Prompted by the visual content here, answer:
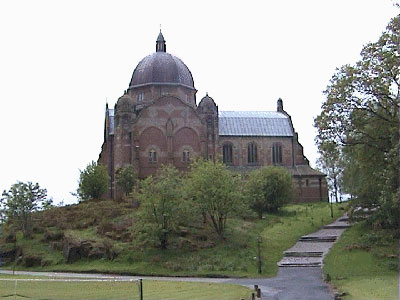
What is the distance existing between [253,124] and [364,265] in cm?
4569

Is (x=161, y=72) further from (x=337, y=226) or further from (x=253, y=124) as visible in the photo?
(x=337, y=226)

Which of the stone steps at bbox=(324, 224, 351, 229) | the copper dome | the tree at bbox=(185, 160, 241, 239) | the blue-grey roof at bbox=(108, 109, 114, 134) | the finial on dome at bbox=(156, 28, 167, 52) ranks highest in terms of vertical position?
the finial on dome at bbox=(156, 28, 167, 52)

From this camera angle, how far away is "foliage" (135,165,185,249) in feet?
137

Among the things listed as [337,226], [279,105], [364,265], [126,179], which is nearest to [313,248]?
[364,265]

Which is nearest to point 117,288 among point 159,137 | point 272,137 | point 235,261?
point 235,261

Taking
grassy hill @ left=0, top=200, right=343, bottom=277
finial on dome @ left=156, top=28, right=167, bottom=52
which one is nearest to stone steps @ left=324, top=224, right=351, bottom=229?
grassy hill @ left=0, top=200, right=343, bottom=277

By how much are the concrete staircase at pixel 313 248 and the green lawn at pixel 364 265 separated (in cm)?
80

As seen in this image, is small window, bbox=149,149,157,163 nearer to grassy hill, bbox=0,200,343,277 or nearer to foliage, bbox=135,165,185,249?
grassy hill, bbox=0,200,343,277

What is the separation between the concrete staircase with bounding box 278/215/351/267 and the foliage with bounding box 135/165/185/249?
853 cm

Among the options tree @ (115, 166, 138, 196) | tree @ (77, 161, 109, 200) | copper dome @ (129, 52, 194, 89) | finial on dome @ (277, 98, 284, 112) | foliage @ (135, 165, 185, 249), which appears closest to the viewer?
foliage @ (135, 165, 185, 249)

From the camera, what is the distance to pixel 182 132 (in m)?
71.4

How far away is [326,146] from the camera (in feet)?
132

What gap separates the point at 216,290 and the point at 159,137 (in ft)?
145

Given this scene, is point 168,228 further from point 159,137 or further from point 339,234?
point 159,137
